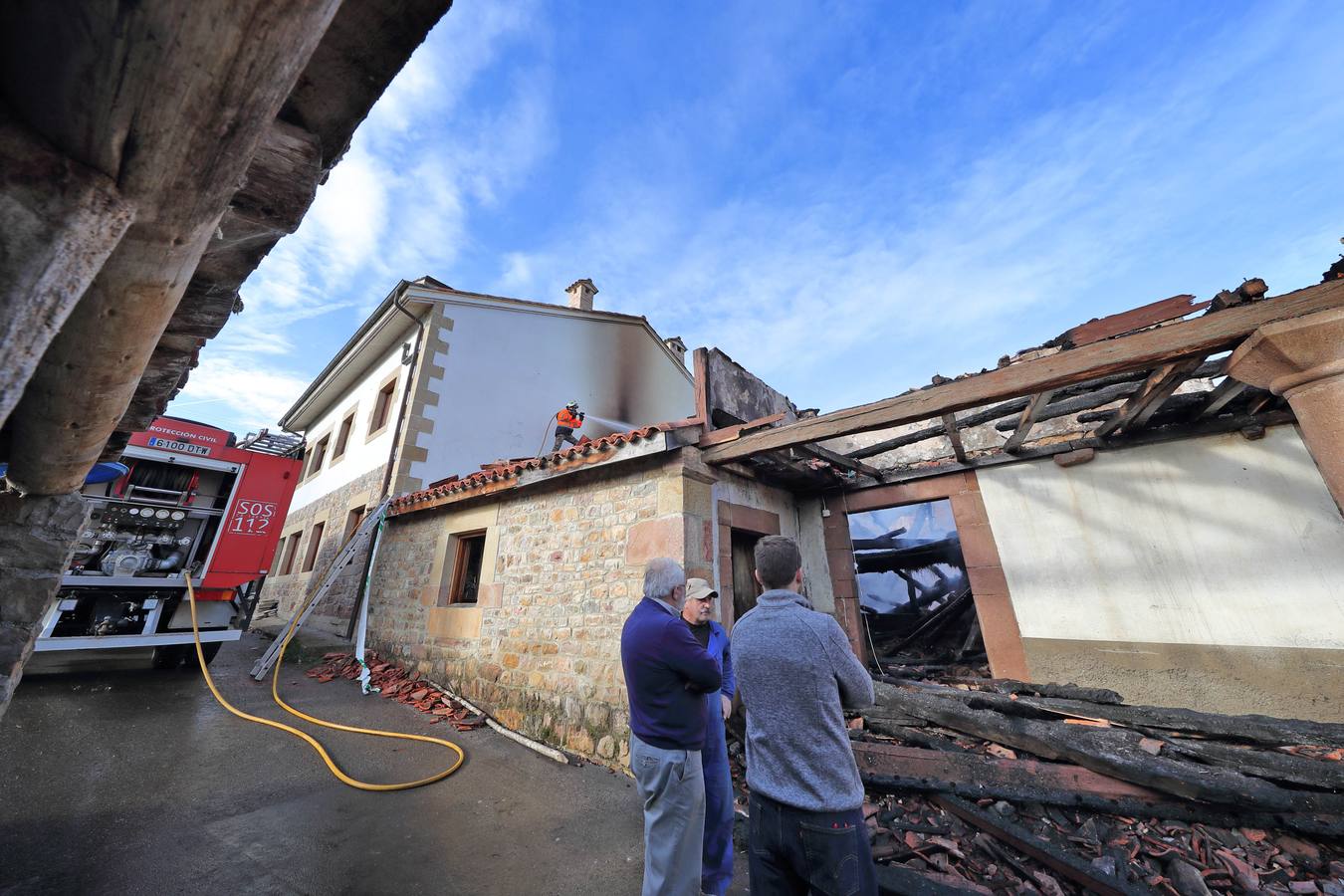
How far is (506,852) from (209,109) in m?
3.86

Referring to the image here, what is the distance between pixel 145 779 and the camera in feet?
11.9

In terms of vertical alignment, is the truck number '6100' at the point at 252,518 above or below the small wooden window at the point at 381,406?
below

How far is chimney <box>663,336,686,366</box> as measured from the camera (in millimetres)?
14344

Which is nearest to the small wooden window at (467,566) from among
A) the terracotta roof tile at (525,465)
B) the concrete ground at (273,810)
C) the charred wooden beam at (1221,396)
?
the terracotta roof tile at (525,465)

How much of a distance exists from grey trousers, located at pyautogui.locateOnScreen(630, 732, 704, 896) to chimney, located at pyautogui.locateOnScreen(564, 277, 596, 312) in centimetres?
1180

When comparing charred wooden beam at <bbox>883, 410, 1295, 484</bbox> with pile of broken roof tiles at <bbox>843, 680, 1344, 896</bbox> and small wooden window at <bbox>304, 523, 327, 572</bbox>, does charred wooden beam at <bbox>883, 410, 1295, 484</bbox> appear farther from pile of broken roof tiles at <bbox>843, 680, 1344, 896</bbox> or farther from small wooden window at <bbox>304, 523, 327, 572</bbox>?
small wooden window at <bbox>304, 523, 327, 572</bbox>

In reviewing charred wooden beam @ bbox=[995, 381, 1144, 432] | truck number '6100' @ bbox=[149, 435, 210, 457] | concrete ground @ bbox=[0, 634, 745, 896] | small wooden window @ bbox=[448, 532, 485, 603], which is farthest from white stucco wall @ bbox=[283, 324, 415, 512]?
charred wooden beam @ bbox=[995, 381, 1144, 432]

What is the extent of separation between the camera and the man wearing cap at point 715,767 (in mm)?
2732

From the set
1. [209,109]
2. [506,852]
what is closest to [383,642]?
[506,852]

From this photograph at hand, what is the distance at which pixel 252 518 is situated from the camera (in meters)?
6.34

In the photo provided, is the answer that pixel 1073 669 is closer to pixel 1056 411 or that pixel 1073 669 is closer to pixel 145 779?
pixel 1056 411

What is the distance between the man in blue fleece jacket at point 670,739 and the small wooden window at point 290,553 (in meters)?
12.7

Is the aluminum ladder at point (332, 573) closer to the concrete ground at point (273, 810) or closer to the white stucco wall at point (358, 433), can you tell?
the concrete ground at point (273, 810)

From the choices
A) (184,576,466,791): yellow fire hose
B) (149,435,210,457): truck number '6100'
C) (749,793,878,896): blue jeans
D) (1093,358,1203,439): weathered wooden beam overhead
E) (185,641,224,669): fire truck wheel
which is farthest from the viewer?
(185,641,224,669): fire truck wheel
